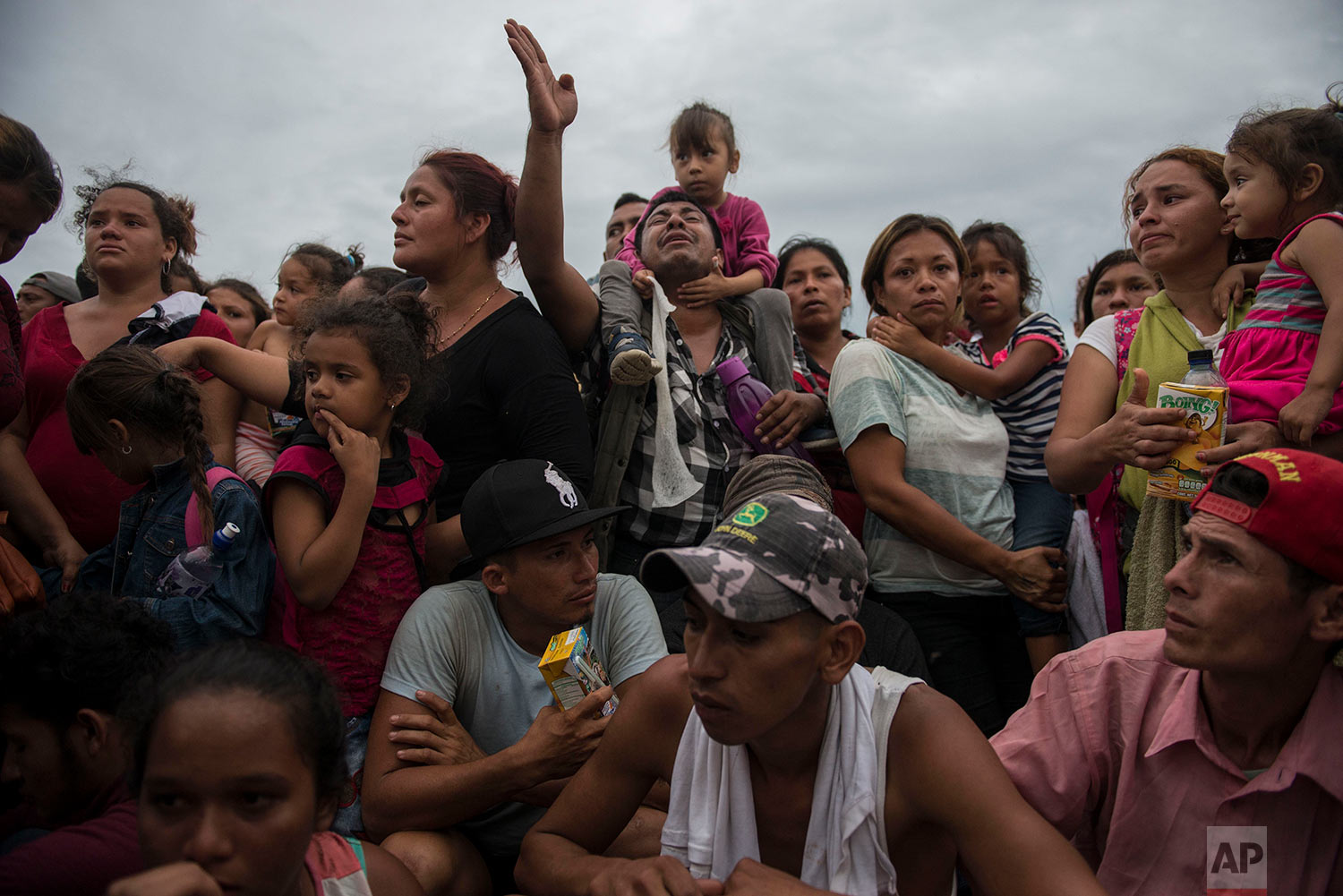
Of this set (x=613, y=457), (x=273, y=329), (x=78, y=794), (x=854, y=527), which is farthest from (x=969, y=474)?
(x=273, y=329)

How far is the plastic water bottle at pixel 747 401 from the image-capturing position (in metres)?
3.80

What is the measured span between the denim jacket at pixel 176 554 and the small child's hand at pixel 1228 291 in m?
3.33

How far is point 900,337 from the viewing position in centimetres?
385

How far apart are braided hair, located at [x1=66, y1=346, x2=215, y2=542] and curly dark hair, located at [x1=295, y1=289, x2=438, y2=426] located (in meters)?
0.43

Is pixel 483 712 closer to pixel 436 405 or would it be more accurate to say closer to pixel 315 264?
pixel 436 405

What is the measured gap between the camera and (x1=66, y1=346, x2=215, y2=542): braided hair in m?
3.05

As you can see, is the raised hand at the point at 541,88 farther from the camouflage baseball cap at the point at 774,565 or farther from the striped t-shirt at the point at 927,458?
the camouflage baseball cap at the point at 774,565

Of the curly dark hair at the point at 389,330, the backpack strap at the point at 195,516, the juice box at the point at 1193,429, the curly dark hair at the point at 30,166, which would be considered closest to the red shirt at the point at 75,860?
the backpack strap at the point at 195,516

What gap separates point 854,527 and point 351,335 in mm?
2099

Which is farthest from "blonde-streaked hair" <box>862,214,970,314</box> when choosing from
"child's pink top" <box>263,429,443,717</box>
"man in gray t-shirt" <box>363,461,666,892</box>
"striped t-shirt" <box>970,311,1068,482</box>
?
"child's pink top" <box>263,429,443,717</box>

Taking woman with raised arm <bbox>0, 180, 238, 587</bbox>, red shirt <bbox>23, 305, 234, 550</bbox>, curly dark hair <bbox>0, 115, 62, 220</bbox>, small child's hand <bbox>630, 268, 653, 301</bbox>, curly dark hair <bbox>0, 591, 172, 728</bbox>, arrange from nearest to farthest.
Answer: curly dark hair <bbox>0, 591, 172, 728</bbox> < curly dark hair <bbox>0, 115, 62, 220</bbox> < woman with raised arm <bbox>0, 180, 238, 587</bbox> < red shirt <bbox>23, 305, 234, 550</bbox> < small child's hand <bbox>630, 268, 653, 301</bbox>

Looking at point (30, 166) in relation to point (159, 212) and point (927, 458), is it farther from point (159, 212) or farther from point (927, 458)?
point (927, 458)

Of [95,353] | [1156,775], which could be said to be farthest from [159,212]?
[1156,775]

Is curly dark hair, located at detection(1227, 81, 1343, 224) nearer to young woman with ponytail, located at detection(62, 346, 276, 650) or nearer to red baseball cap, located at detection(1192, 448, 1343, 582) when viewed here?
red baseball cap, located at detection(1192, 448, 1343, 582)
